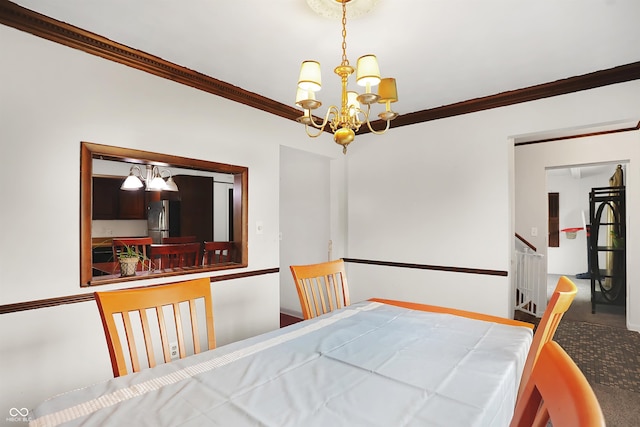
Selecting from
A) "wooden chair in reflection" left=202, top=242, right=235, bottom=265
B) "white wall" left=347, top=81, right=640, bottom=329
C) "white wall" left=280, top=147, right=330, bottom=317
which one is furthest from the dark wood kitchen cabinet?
"white wall" left=347, top=81, right=640, bottom=329

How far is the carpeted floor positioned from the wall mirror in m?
2.93

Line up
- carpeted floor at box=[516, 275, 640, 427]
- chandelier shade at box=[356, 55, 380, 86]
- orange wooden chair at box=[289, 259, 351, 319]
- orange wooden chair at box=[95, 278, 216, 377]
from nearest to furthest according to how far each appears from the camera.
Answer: orange wooden chair at box=[95, 278, 216, 377]
chandelier shade at box=[356, 55, 380, 86]
orange wooden chair at box=[289, 259, 351, 319]
carpeted floor at box=[516, 275, 640, 427]

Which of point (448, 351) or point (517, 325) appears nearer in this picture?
point (448, 351)

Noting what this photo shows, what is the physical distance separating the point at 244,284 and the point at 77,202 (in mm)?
1452

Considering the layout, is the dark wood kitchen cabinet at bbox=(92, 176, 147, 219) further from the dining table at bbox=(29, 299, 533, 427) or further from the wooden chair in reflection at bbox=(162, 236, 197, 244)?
the dining table at bbox=(29, 299, 533, 427)

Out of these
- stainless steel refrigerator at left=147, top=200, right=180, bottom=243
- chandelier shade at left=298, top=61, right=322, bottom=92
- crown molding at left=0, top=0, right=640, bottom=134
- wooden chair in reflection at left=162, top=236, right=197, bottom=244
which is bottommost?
wooden chair in reflection at left=162, top=236, right=197, bottom=244

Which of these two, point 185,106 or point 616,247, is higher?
point 185,106

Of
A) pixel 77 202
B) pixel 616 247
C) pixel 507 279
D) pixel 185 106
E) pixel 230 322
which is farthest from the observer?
pixel 616 247

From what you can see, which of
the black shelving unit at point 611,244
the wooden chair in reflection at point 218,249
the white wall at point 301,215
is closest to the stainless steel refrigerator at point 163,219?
the white wall at point 301,215

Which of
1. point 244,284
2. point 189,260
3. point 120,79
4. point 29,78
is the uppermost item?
point 120,79

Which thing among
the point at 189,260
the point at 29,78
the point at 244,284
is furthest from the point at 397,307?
the point at 29,78

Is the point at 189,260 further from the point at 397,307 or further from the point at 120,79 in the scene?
the point at 397,307

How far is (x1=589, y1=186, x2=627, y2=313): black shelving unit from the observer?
177 inches

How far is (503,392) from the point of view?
3.55ft
